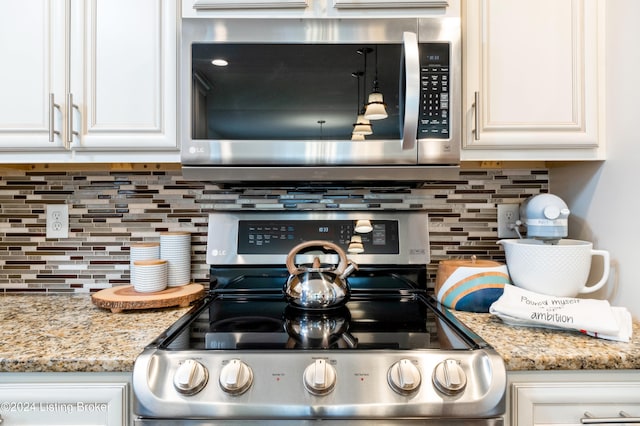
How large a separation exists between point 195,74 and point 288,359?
2.58 feet

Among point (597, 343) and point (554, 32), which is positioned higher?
→ point (554, 32)

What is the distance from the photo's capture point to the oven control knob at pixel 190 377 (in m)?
0.76

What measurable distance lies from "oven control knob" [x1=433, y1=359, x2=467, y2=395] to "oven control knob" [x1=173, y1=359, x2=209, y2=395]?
452 millimetres

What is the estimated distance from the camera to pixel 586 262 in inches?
43.1

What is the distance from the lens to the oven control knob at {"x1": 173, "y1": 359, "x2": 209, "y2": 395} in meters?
0.76

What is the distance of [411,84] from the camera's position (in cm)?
103

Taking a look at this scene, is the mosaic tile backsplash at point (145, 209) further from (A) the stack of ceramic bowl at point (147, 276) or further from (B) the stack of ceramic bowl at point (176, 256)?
(A) the stack of ceramic bowl at point (147, 276)

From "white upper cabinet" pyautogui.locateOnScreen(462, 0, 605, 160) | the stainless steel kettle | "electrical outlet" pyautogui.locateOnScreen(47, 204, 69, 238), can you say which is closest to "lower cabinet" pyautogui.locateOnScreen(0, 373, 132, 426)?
the stainless steel kettle

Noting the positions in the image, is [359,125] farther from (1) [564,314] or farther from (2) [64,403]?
(2) [64,403]

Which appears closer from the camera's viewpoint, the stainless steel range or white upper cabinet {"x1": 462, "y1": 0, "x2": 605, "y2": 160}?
the stainless steel range

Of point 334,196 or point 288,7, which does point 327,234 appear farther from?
point 288,7

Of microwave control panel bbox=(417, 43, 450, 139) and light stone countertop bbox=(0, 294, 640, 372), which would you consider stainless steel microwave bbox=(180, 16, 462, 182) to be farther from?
light stone countertop bbox=(0, 294, 640, 372)

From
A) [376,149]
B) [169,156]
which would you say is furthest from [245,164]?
[376,149]

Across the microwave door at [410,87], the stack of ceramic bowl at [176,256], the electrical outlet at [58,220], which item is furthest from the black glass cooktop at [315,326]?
the electrical outlet at [58,220]
